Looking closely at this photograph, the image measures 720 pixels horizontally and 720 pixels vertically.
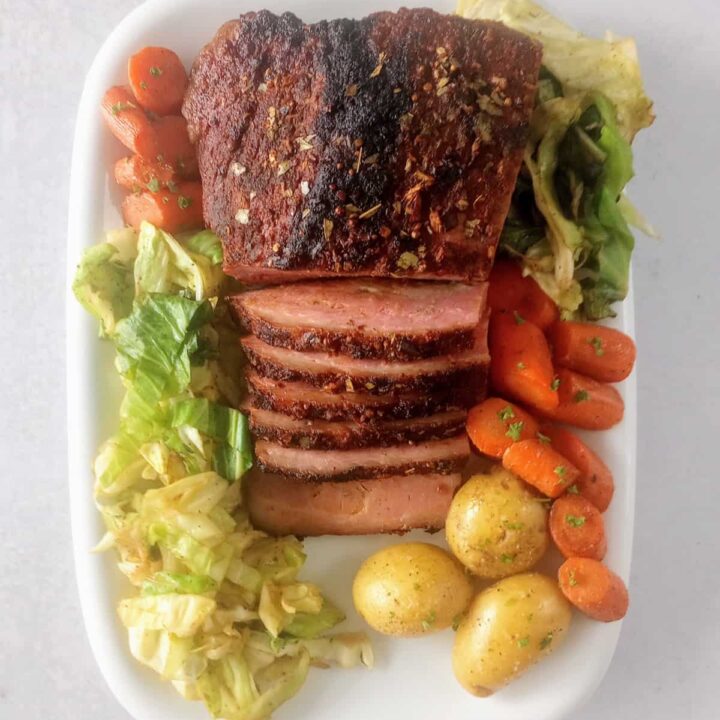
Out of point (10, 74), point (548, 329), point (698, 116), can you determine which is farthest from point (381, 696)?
point (10, 74)

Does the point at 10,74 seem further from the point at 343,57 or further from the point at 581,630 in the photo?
the point at 581,630

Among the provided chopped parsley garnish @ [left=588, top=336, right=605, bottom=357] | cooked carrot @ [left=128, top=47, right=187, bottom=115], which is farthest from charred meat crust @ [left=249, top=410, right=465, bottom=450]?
cooked carrot @ [left=128, top=47, right=187, bottom=115]

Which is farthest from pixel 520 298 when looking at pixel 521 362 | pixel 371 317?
pixel 371 317

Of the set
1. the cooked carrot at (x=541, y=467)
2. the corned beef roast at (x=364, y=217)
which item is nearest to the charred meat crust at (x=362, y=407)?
the corned beef roast at (x=364, y=217)

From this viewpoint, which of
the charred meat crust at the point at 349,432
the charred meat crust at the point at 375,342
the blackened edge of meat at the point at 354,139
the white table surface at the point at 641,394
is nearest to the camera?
the blackened edge of meat at the point at 354,139

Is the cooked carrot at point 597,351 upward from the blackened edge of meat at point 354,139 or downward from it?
downward

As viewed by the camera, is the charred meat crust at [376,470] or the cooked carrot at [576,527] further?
the charred meat crust at [376,470]

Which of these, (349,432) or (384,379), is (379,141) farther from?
(349,432)

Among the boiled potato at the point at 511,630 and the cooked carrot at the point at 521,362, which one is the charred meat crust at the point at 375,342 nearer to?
the cooked carrot at the point at 521,362
